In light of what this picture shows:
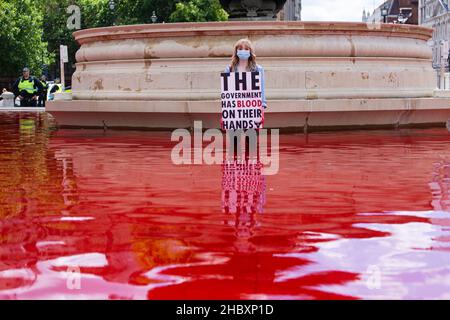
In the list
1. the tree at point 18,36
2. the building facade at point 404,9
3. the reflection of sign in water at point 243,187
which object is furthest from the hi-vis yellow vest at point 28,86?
the building facade at point 404,9

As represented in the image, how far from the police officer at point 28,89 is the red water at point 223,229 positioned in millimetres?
19309

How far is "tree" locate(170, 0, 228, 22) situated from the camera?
170ft

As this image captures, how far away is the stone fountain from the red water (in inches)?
145

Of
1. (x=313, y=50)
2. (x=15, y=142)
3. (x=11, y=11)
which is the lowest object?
(x=15, y=142)

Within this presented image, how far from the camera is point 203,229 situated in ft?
17.4

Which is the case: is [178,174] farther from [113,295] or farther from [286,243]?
[113,295]

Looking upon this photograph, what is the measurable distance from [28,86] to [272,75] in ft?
56.0

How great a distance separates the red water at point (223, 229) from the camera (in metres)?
3.92

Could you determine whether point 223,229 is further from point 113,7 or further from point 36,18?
point 36,18

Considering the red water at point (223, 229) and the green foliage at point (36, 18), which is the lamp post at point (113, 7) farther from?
the red water at point (223, 229)

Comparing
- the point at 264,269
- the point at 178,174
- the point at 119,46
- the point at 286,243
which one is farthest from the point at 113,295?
the point at 119,46

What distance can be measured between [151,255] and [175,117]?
359 inches

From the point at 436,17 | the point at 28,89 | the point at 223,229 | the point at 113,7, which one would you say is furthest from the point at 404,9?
the point at 223,229

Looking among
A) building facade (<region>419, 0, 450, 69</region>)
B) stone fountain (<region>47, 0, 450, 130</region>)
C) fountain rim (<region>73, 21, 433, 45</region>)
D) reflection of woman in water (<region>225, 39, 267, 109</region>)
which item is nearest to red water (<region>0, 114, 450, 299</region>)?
reflection of woman in water (<region>225, 39, 267, 109</region>)
